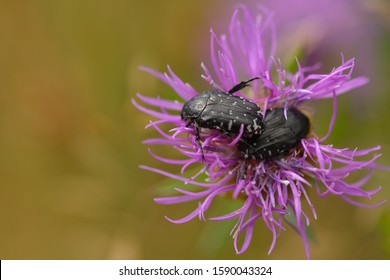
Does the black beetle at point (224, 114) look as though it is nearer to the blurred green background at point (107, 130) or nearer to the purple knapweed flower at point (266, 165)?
the purple knapweed flower at point (266, 165)

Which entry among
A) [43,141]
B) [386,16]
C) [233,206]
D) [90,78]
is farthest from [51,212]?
[386,16]

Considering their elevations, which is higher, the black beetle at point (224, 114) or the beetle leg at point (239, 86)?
the beetle leg at point (239, 86)

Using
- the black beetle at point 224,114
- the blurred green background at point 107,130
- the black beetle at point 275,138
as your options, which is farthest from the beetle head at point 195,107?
the blurred green background at point 107,130

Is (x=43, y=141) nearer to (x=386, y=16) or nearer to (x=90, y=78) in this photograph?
(x=90, y=78)

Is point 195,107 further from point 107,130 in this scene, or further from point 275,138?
point 107,130

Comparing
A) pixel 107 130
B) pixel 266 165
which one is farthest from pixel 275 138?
pixel 107 130

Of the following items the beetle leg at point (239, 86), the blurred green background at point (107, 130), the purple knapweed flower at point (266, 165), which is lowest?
the purple knapweed flower at point (266, 165)

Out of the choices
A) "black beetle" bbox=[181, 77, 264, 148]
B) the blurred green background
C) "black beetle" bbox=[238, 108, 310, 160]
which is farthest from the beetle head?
the blurred green background

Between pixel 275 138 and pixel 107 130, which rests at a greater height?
pixel 107 130
